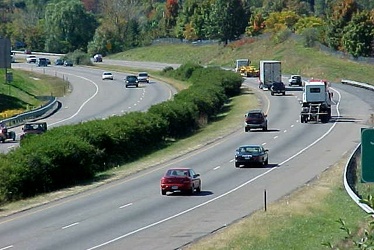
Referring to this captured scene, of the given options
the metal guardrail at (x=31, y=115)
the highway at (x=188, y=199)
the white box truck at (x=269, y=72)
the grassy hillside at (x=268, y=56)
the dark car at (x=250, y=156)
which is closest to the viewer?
the highway at (x=188, y=199)

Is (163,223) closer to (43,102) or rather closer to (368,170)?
(368,170)

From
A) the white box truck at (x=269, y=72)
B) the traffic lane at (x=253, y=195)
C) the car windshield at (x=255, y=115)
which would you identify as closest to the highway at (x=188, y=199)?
the traffic lane at (x=253, y=195)

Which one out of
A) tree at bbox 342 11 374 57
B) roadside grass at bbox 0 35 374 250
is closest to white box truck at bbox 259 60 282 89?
roadside grass at bbox 0 35 374 250

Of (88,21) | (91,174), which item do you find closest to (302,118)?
(91,174)

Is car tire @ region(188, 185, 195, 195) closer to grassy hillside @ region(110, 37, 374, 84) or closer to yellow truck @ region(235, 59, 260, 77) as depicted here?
grassy hillside @ region(110, 37, 374, 84)

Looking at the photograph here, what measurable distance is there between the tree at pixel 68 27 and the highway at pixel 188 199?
116 m

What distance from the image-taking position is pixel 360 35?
121312mm

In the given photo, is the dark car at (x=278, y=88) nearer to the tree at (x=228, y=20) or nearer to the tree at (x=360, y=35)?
the tree at (x=360, y=35)

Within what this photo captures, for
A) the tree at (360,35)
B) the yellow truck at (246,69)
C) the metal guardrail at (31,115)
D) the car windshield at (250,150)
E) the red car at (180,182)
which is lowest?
the yellow truck at (246,69)

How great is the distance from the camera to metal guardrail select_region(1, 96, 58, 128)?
79706 millimetres

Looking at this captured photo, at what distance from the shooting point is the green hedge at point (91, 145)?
141 feet

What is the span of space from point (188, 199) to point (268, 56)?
341 feet

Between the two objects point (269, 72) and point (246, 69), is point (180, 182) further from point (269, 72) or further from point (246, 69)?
point (246, 69)

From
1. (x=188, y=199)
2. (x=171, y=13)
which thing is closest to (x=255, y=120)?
(x=188, y=199)
